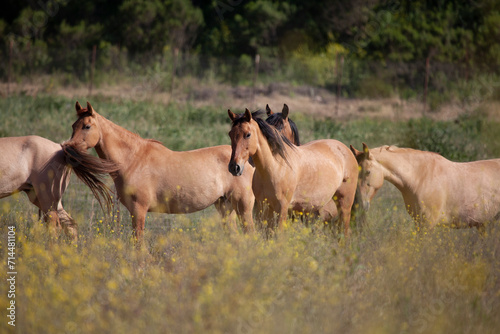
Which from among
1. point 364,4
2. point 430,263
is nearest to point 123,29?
point 364,4

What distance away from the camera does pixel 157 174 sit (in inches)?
223

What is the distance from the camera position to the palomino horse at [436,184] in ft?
19.0

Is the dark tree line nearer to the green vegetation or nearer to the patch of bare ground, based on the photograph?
the green vegetation

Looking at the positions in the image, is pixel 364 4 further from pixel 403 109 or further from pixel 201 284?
pixel 201 284

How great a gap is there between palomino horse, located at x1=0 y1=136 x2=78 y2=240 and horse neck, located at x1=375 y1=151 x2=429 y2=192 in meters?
3.46

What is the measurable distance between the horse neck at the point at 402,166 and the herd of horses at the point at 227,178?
11 millimetres

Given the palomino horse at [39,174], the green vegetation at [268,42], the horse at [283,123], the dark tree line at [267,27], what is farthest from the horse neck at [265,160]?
the dark tree line at [267,27]

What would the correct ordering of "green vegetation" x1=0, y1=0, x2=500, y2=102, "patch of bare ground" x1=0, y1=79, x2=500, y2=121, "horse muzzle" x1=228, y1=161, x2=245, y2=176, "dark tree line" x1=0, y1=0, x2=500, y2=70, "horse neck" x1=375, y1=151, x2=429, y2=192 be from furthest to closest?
"dark tree line" x1=0, y1=0, x2=500, y2=70 → "green vegetation" x1=0, y1=0, x2=500, y2=102 → "patch of bare ground" x1=0, y1=79, x2=500, y2=121 → "horse neck" x1=375, y1=151, x2=429, y2=192 → "horse muzzle" x1=228, y1=161, x2=245, y2=176

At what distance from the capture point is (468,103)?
17.6 m

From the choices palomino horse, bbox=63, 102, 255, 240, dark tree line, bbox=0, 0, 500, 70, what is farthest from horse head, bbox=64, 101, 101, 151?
→ dark tree line, bbox=0, 0, 500, 70

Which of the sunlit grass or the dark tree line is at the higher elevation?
the dark tree line

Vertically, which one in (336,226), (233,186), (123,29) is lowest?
(336,226)

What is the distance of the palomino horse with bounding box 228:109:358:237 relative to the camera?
16.3 ft

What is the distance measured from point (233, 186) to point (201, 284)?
2.12 m
